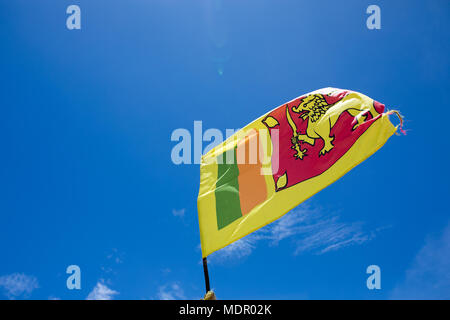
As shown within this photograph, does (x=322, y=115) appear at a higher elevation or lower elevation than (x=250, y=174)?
higher

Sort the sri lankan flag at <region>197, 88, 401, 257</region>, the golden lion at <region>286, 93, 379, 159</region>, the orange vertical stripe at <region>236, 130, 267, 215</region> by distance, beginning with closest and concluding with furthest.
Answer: the sri lankan flag at <region>197, 88, 401, 257</region>, the orange vertical stripe at <region>236, 130, 267, 215</region>, the golden lion at <region>286, 93, 379, 159</region>

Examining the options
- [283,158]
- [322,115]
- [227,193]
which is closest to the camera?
[227,193]

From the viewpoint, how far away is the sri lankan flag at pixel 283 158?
811 cm

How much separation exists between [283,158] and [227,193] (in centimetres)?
203

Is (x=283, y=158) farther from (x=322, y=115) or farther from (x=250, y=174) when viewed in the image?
(x=322, y=115)

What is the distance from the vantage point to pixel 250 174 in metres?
8.99

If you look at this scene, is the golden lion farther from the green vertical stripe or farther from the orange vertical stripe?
the green vertical stripe

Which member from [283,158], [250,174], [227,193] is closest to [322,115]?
[283,158]

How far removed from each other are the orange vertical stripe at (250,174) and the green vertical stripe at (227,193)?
14 centimetres

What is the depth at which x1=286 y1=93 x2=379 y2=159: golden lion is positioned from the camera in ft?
29.5

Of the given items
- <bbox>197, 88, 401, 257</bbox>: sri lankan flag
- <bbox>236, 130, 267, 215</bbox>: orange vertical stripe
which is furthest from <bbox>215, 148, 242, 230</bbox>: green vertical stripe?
<bbox>236, 130, 267, 215</bbox>: orange vertical stripe
